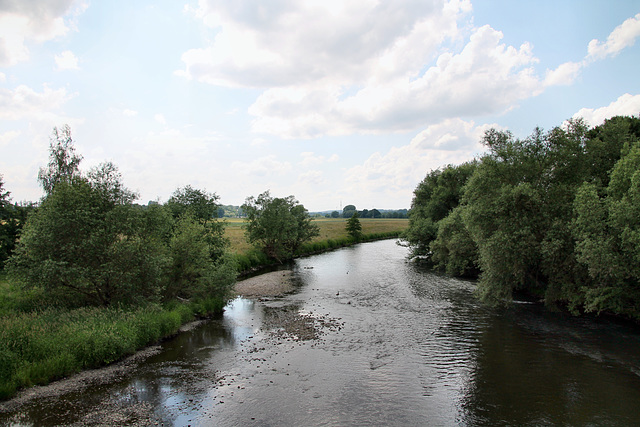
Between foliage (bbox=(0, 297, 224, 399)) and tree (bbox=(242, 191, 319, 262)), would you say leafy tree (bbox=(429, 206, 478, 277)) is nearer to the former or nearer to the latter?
tree (bbox=(242, 191, 319, 262))

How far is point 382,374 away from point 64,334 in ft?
51.9

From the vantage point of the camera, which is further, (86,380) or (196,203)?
(196,203)

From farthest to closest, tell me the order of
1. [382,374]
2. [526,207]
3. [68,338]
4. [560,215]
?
[526,207]
[560,215]
[68,338]
[382,374]

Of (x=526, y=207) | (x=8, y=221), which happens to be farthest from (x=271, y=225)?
(x=526, y=207)

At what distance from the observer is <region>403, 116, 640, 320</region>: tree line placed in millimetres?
21844

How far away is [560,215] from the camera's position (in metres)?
26.0

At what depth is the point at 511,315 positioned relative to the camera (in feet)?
90.8

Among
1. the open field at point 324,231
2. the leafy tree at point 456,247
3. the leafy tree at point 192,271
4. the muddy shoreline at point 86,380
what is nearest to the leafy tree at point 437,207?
the leafy tree at point 456,247

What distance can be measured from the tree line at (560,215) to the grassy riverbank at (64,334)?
22771mm

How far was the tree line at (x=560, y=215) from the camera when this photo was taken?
21844 mm

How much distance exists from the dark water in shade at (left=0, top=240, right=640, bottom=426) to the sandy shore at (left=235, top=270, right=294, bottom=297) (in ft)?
22.4

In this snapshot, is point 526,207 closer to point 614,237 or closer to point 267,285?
point 614,237

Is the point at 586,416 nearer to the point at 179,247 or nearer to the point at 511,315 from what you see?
the point at 511,315

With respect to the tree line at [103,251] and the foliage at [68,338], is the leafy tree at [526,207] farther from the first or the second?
the foliage at [68,338]
